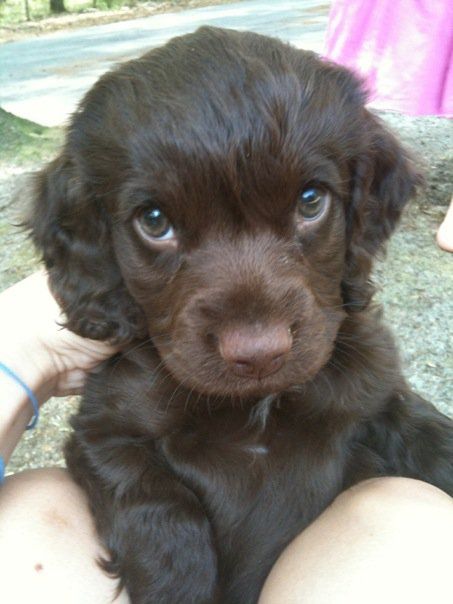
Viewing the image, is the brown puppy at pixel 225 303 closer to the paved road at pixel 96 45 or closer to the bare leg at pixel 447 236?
the bare leg at pixel 447 236

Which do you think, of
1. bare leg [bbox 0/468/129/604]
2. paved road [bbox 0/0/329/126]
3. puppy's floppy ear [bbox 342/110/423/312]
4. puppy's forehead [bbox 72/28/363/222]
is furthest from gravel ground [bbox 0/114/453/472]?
paved road [bbox 0/0/329/126]

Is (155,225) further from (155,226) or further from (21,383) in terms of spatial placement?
(21,383)

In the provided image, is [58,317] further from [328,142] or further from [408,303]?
[408,303]

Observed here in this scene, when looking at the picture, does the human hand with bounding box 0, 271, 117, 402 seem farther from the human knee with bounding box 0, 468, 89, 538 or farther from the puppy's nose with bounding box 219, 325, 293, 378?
the puppy's nose with bounding box 219, 325, 293, 378

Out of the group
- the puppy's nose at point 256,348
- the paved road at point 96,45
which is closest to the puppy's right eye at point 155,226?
the puppy's nose at point 256,348

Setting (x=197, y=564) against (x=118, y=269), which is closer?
(x=197, y=564)

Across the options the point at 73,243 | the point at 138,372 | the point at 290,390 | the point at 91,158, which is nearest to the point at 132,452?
the point at 138,372
